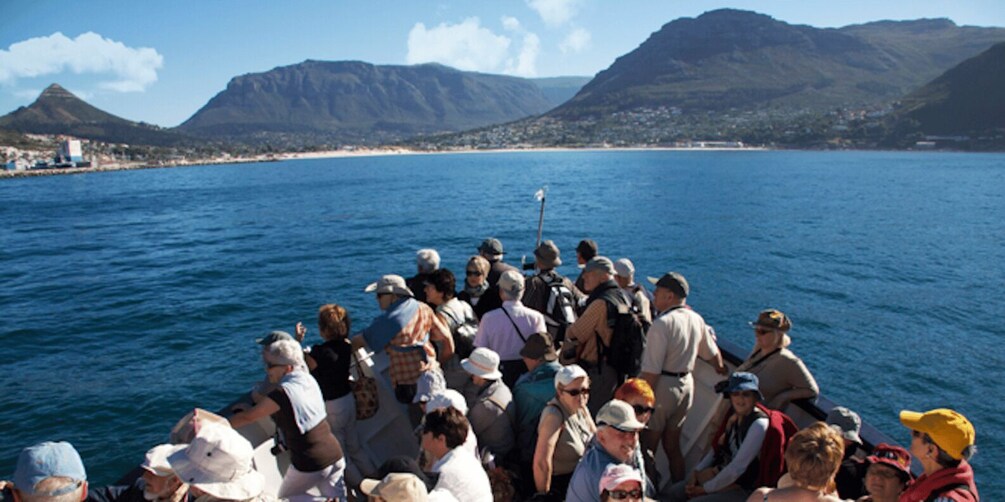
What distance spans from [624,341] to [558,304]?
1096mm

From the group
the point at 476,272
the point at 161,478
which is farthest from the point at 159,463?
the point at 476,272

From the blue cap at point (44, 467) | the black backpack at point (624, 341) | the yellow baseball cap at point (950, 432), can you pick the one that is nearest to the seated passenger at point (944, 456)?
the yellow baseball cap at point (950, 432)

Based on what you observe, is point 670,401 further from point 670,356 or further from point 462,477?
point 462,477

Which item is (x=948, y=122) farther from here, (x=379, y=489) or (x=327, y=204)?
(x=379, y=489)

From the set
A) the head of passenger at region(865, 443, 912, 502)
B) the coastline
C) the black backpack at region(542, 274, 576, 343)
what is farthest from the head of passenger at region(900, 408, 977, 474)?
the coastline

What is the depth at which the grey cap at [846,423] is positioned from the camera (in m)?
4.19

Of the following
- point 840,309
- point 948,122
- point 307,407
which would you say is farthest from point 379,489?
point 948,122

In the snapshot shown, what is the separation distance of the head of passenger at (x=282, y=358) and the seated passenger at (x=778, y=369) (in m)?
3.45

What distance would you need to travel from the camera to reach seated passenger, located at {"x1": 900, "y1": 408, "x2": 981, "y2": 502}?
3199 millimetres

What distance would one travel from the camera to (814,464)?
300 centimetres

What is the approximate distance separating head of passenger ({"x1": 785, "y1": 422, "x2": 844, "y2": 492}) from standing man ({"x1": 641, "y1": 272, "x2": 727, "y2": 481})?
1759 mm

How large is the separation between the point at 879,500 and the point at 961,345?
17.1 meters

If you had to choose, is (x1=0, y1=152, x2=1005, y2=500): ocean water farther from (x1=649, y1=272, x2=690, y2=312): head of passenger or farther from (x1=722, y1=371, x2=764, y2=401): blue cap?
(x1=722, y1=371, x2=764, y2=401): blue cap

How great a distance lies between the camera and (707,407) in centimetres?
585
